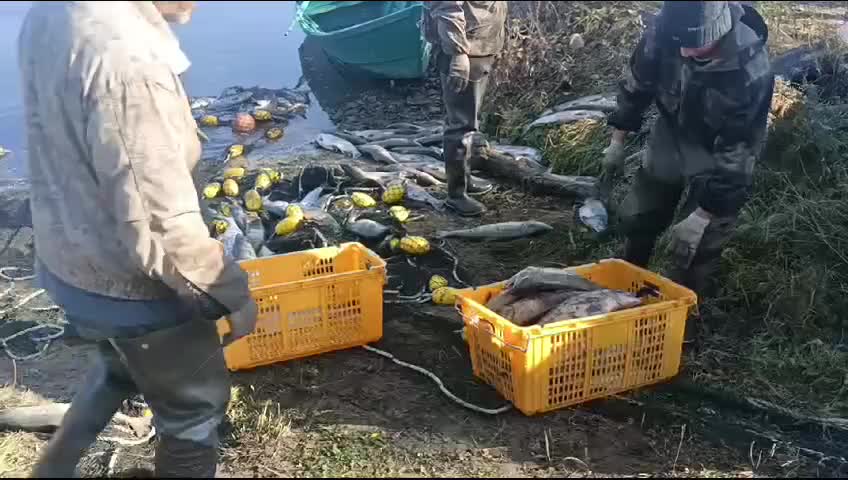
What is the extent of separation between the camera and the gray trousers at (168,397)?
8.55 ft

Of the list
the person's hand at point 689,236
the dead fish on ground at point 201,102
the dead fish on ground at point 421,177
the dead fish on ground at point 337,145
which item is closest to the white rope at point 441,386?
the person's hand at point 689,236

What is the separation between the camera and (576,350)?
3586 millimetres

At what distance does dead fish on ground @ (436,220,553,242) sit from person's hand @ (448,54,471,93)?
106 cm

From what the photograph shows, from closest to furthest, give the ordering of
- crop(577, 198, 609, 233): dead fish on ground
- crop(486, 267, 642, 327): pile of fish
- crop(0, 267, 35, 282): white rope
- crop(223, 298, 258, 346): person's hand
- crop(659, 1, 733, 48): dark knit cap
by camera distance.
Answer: crop(223, 298, 258, 346): person's hand
crop(659, 1, 733, 48): dark knit cap
crop(486, 267, 642, 327): pile of fish
crop(0, 267, 35, 282): white rope
crop(577, 198, 609, 233): dead fish on ground

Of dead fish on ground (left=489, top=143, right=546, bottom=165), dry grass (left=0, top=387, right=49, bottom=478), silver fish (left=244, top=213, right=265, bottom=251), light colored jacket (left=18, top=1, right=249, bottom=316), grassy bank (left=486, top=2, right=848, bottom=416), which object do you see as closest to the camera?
light colored jacket (left=18, top=1, right=249, bottom=316)

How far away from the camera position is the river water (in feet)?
31.9

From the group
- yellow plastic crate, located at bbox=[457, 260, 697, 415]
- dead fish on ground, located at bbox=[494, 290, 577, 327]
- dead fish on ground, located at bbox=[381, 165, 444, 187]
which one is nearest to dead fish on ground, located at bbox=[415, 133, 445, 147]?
dead fish on ground, located at bbox=[381, 165, 444, 187]

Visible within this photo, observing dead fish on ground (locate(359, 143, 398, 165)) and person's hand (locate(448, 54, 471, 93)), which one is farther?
dead fish on ground (locate(359, 143, 398, 165))

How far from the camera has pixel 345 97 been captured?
501 inches

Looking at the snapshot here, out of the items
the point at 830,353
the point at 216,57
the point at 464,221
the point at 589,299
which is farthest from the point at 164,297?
the point at 216,57

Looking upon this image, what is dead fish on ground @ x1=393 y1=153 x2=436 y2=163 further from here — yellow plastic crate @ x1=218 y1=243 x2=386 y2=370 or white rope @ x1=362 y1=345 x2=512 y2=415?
white rope @ x1=362 y1=345 x2=512 y2=415

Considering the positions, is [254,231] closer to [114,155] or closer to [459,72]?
[459,72]

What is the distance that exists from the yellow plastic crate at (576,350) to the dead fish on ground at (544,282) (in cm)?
14

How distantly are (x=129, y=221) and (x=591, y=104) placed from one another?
6.65m
